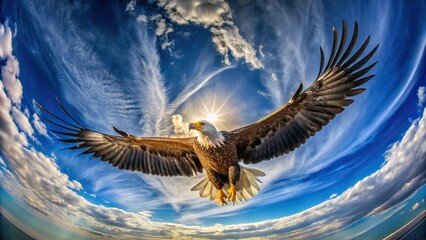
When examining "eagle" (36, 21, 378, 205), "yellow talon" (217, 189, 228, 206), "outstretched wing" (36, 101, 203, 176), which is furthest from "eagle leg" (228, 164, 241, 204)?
"outstretched wing" (36, 101, 203, 176)

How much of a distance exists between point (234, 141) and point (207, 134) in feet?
1.16

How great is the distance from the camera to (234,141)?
114 inches

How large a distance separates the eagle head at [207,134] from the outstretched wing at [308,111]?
0.76 ft

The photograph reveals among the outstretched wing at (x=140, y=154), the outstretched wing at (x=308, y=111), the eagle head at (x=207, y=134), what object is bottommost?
the eagle head at (x=207, y=134)

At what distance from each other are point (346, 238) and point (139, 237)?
2.93 metres

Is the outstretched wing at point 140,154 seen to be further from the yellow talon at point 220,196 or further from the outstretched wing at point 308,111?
the outstretched wing at point 308,111

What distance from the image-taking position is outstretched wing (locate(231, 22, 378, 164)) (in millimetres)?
2279

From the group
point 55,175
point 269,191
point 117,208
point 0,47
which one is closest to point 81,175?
point 55,175

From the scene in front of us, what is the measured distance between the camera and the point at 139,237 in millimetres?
4266

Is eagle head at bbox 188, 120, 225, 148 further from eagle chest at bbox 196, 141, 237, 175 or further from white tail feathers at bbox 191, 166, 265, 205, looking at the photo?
white tail feathers at bbox 191, 166, 265, 205

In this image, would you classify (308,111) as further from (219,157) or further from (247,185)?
(247,185)

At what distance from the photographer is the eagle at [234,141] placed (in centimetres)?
241

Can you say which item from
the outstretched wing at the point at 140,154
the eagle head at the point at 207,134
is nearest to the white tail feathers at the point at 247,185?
the outstretched wing at the point at 140,154

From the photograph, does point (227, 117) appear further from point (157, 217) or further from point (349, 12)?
point (157, 217)
